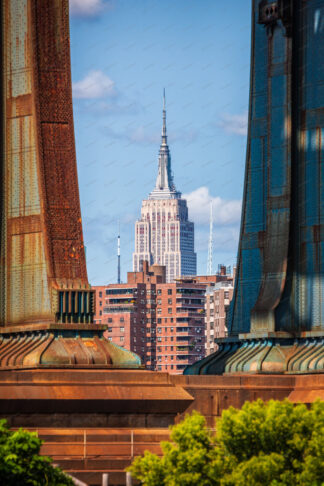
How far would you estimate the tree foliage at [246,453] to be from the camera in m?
41.2

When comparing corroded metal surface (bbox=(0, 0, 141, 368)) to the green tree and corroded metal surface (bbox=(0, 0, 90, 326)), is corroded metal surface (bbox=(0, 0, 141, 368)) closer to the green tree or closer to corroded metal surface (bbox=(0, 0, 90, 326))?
corroded metal surface (bbox=(0, 0, 90, 326))

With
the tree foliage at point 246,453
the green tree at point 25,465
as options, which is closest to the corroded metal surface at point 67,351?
the tree foliage at point 246,453

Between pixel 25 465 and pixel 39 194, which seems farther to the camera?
pixel 39 194

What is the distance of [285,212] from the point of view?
68938mm

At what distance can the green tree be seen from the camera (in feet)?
126

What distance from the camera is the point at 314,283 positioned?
224 ft

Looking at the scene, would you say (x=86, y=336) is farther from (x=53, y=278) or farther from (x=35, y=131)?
(x=35, y=131)

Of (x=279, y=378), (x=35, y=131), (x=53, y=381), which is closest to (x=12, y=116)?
(x=35, y=131)

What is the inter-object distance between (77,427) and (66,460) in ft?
9.97

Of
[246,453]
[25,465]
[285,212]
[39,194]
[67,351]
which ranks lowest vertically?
[25,465]

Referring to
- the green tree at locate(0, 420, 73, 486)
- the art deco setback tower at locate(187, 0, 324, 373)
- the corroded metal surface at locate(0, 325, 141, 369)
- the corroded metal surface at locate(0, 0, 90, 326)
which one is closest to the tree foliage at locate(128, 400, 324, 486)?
the green tree at locate(0, 420, 73, 486)

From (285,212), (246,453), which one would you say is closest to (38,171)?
(246,453)

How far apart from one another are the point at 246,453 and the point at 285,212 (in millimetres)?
27373

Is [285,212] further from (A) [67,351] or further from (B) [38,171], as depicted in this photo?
(A) [67,351]
